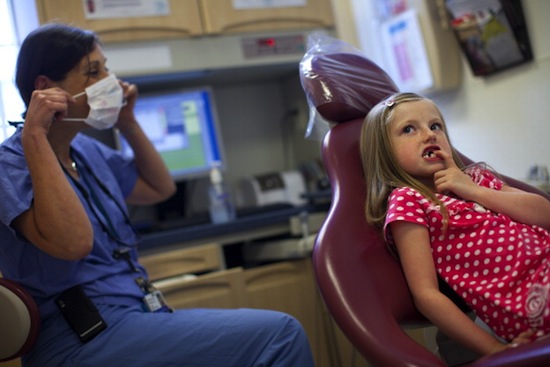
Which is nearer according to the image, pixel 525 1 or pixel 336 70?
pixel 336 70

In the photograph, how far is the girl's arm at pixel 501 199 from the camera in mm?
1298

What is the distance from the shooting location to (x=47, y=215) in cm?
138

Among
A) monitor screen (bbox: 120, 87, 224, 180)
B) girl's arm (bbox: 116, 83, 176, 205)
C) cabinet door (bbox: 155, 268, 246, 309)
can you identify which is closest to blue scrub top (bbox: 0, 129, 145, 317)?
girl's arm (bbox: 116, 83, 176, 205)

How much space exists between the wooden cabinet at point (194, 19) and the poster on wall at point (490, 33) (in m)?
0.63

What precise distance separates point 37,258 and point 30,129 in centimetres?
29

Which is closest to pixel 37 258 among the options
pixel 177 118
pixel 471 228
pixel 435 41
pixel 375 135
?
pixel 375 135

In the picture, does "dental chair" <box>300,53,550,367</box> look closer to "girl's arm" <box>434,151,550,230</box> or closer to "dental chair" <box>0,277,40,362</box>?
"girl's arm" <box>434,151,550,230</box>

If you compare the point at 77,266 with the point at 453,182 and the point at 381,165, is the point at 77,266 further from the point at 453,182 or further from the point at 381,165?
the point at 453,182

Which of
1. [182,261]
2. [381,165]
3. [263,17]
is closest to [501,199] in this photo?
[381,165]

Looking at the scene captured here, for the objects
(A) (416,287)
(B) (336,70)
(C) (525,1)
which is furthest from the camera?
(C) (525,1)

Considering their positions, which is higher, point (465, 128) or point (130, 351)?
point (465, 128)

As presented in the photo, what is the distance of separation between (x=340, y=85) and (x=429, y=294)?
0.57m

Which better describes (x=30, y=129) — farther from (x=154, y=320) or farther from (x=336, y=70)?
(x=336, y=70)

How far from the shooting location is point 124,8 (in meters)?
2.31
